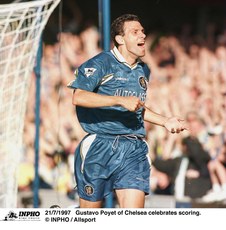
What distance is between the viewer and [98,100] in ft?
14.2

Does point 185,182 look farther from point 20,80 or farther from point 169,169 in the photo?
point 20,80

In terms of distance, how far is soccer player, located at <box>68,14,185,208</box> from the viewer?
4.67 metres

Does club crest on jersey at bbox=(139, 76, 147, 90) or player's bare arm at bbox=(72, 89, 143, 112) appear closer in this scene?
player's bare arm at bbox=(72, 89, 143, 112)

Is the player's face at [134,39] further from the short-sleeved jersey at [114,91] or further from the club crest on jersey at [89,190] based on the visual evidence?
the club crest on jersey at [89,190]

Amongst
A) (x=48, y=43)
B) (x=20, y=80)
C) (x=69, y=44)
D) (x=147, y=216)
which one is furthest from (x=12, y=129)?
(x=69, y=44)

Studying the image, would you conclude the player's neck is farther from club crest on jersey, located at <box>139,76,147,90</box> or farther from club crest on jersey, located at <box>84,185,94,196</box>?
club crest on jersey, located at <box>84,185,94,196</box>

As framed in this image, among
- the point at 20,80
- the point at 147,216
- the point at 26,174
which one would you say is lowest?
the point at 26,174

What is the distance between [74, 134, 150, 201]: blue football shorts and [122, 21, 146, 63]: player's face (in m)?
0.49

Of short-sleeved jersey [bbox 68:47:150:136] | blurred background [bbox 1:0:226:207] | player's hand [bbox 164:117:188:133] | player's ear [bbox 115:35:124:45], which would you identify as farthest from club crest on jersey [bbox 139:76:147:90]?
blurred background [bbox 1:0:226:207]

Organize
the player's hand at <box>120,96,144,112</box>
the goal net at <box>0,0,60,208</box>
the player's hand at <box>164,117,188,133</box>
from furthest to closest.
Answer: the goal net at <box>0,0,60,208</box>
the player's hand at <box>164,117,188,133</box>
the player's hand at <box>120,96,144,112</box>

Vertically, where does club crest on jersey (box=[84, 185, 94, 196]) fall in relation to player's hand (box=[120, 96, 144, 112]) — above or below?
below

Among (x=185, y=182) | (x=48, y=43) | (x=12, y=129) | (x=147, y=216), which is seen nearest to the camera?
(x=147, y=216)

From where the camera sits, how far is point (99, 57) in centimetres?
469

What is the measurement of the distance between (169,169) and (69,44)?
2.36 metres
